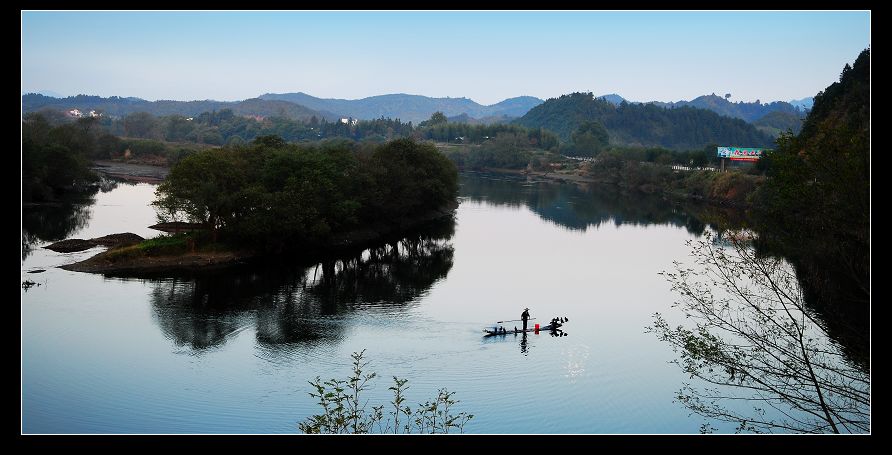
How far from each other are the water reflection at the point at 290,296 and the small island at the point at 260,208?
1890 mm

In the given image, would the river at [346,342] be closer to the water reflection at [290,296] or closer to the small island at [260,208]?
the water reflection at [290,296]

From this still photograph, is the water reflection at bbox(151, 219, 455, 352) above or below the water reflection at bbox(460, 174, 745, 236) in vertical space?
below

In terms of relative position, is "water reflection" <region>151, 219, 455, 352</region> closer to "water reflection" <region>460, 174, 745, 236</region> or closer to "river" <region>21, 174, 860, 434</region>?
"river" <region>21, 174, 860, 434</region>

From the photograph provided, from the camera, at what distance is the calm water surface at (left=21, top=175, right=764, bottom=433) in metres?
16.9

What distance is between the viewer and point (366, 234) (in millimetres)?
41531

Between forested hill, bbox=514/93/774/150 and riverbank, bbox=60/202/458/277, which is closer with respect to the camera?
riverbank, bbox=60/202/458/277

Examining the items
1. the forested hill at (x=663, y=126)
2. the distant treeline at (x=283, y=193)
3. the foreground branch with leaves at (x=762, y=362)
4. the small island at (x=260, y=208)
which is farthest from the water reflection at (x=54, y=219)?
the forested hill at (x=663, y=126)

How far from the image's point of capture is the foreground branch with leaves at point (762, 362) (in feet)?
32.7

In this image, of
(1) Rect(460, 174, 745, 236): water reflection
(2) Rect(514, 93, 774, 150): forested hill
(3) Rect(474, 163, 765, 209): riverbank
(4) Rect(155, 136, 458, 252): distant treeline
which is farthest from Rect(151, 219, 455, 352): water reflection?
(2) Rect(514, 93, 774, 150): forested hill

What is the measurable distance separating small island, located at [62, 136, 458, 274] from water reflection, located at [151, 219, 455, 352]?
1.89m
